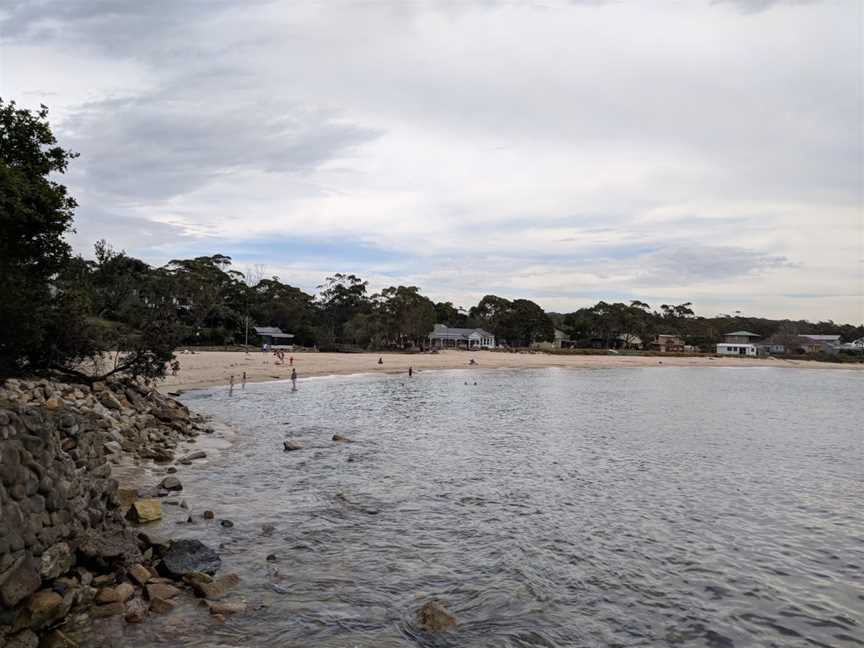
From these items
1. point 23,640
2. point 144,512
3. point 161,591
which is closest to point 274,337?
point 144,512

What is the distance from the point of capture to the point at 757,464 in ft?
70.3

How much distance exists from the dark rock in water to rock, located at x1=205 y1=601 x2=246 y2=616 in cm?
99

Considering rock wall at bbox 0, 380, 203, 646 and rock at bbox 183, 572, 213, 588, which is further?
rock at bbox 183, 572, 213, 588

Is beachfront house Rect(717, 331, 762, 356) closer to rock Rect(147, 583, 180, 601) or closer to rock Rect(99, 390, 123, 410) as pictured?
rock Rect(99, 390, 123, 410)

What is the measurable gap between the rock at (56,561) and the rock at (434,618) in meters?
4.89

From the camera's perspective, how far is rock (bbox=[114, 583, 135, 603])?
8.02 m

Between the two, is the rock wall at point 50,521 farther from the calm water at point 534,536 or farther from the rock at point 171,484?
the rock at point 171,484

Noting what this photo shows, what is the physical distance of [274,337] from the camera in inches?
3669

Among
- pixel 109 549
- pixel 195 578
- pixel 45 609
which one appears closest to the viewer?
pixel 45 609

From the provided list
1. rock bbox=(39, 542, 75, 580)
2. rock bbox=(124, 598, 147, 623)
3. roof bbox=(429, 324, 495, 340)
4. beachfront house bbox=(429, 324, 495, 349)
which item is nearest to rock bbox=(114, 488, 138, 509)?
rock bbox=(39, 542, 75, 580)

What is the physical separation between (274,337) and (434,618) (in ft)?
289

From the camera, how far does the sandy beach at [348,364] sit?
166 ft

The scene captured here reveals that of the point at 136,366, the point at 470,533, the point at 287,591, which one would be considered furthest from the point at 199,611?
the point at 136,366

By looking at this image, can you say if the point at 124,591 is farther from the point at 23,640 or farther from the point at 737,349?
the point at 737,349
